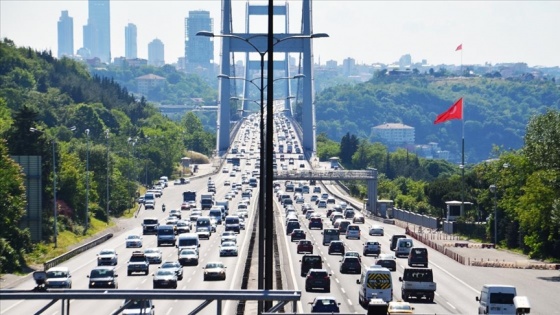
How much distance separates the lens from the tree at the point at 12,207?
72750 millimetres

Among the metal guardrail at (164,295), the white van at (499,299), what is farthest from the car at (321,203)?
A: the metal guardrail at (164,295)

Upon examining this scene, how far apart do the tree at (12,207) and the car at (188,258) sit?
8170 mm

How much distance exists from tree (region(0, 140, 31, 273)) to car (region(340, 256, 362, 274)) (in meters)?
15.9

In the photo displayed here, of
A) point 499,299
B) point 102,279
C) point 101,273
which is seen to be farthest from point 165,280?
point 499,299

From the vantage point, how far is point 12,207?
241ft

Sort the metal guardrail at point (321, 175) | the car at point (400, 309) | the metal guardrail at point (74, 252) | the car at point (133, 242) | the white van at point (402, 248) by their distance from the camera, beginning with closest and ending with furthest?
the car at point (400, 309), the metal guardrail at point (74, 252), the white van at point (402, 248), the car at point (133, 242), the metal guardrail at point (321, 175)

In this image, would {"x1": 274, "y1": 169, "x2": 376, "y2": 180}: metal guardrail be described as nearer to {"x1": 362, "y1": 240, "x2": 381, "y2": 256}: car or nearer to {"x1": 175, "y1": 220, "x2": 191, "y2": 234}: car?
{"x1": 175, "y1": 220, "x2": 191, "y2": 234}: car

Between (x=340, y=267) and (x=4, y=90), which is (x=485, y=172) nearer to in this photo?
(x=340, y=267)

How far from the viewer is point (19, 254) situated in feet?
234

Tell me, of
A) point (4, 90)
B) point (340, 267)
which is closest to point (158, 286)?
point (340, 267)

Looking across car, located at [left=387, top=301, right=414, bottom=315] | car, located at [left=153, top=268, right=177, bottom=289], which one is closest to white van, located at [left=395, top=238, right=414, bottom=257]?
car, located at [left=153, top=268, right=177, bottom=289]

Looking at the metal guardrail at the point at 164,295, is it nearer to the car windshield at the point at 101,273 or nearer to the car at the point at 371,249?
the car windshield at the point at 101,273

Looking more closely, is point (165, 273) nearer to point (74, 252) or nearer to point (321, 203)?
point (74, 252)

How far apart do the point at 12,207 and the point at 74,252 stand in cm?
721
